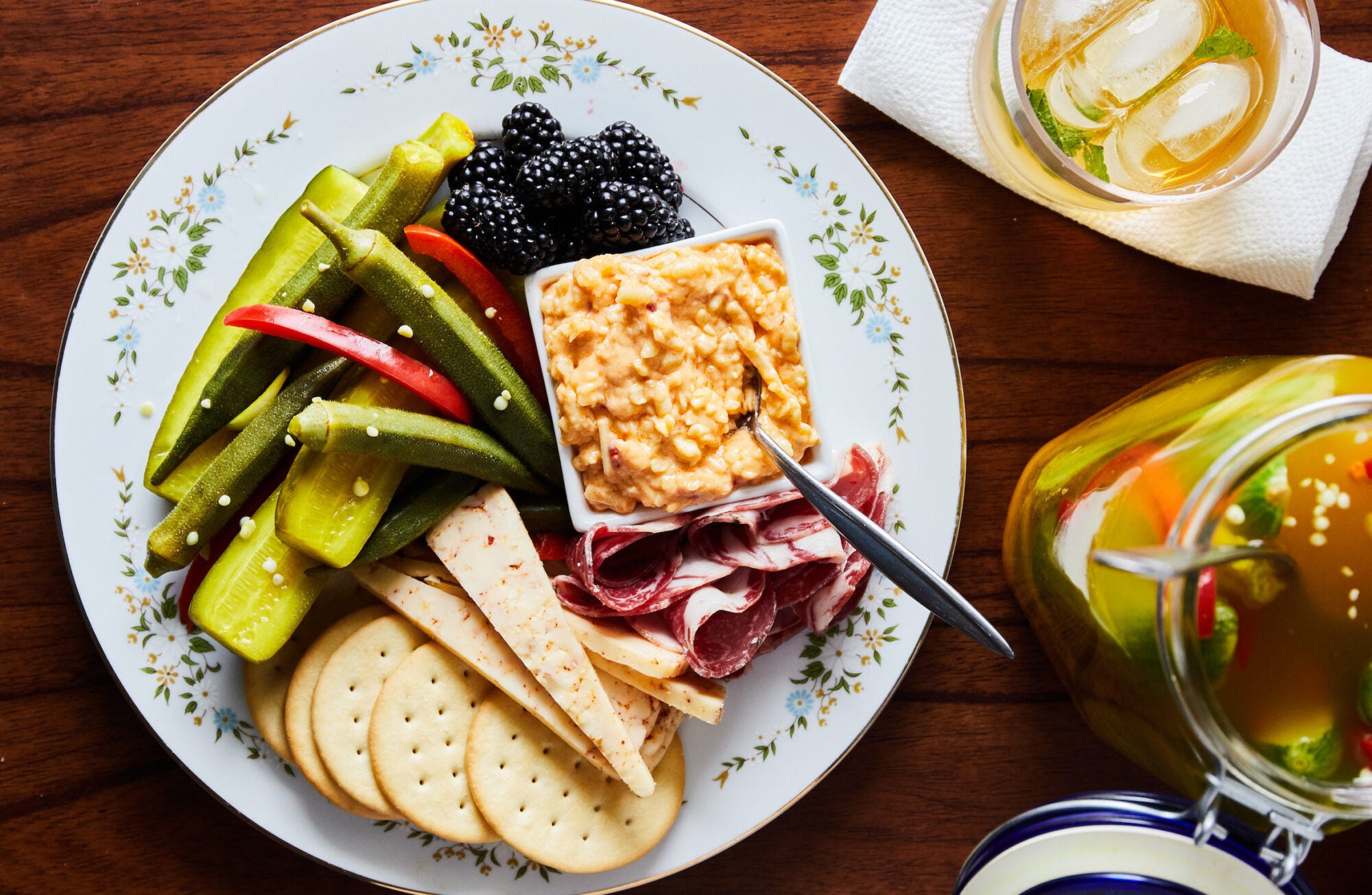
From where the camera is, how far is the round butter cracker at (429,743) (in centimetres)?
223

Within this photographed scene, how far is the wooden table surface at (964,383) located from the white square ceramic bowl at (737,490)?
21.1 inches

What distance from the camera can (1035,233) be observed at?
2439 mm

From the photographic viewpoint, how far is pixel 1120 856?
2006 millimetres

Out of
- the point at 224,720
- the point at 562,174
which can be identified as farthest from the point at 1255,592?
the point at 224,720

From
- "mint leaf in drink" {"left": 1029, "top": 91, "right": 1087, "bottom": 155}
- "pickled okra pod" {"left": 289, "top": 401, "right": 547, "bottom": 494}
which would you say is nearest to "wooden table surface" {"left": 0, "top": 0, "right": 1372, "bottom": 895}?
"mint leaf in drink" {"left": 1029, "top": 91, "right": 1087, "bottom": 155}

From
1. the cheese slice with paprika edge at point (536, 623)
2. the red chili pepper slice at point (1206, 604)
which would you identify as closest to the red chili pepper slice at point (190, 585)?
the cheese slice with paprika edge at point (536, 623)

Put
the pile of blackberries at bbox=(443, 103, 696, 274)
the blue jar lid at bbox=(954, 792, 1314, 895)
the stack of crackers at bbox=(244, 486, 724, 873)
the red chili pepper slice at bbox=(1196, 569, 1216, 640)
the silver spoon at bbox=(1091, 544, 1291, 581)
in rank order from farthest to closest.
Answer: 1. the stack of crackers at bbox=(244, 486, 724, 873)
2. the pile of blackberries at bbox=(443, 103, 696, 274)
3. the blue jar lid at bbox=(954, 792, 1314, 895)
4. the red chili pepper slice at bbox=(1196, 569, 1216, 640)
5. the silver spoon at bbox=(1091, 544, 1291, 581)

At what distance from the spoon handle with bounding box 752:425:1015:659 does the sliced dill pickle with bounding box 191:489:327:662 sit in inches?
44.5

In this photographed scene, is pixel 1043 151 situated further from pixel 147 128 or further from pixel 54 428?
pixel 54 428

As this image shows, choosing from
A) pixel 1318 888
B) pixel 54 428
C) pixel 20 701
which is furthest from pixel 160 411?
pixel 1318 888

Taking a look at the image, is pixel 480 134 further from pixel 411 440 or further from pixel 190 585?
pixel 190 585

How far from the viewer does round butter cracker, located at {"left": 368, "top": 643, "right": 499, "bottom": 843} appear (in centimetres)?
223

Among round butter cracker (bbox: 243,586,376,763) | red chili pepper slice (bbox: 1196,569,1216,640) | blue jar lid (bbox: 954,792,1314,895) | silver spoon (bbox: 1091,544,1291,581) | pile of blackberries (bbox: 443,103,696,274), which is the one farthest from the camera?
round butter cracker (bbox: 243,586,376,763)

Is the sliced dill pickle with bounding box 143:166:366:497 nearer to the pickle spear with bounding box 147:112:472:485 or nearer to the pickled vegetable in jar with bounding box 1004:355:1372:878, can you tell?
the pickle spear with bounding box 147:112:472:485
